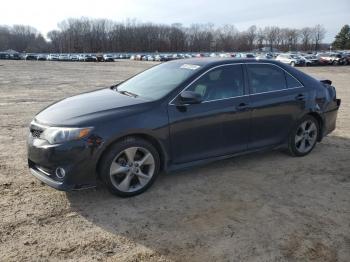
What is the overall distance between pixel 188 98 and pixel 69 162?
1627 mm

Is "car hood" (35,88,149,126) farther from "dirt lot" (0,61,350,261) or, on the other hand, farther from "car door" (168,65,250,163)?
"dirt lot" (0,61,350,261)

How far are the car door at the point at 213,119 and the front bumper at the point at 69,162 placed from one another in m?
1.09

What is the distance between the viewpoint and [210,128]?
16.0 ft

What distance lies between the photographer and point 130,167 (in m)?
4.35

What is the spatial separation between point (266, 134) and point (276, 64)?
1162mm

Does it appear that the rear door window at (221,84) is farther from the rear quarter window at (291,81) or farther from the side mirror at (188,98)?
the rear quarter window at (291,81)

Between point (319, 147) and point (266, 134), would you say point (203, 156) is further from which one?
point (319, 147)

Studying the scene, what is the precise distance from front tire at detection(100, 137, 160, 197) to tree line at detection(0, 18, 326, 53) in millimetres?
150358

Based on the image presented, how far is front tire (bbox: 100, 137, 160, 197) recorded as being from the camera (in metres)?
4.19

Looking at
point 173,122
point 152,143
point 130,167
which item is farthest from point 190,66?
point 130,167

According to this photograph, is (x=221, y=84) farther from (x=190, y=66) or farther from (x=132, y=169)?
(x=132, y=169)

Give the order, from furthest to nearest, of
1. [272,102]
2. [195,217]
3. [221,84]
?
[272,102]
[221,84]
[195,217]

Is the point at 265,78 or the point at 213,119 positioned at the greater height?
the point at 265,78

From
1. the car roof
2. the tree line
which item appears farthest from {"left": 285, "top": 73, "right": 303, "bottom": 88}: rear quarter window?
the tree line
